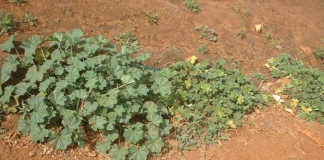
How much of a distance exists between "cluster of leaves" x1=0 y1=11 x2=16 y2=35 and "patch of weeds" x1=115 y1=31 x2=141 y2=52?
1598mm

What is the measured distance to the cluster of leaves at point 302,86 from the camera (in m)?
4.67

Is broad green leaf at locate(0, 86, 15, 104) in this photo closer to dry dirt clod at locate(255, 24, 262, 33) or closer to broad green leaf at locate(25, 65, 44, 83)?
broad green leaf at locate(25, 65, 44, 83)

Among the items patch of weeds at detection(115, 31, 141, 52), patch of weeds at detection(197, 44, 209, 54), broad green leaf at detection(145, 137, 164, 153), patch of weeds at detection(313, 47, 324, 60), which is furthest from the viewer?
patch of weeds at detection(313, 47, 324, 60)

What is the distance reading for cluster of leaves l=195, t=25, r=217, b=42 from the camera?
214 inches

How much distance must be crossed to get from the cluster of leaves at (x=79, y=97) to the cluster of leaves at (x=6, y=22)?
1.49ft

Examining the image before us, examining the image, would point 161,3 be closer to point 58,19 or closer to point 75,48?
point 58,19

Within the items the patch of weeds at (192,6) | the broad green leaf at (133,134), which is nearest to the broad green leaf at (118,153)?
the broad green leaf at (133,134)

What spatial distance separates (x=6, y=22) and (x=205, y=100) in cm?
319

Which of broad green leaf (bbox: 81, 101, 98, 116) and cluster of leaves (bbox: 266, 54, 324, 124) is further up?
broad green leaf (bbox: 81, 101, 98, 116)

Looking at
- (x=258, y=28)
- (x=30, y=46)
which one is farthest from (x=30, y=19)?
(x=258, y=28)

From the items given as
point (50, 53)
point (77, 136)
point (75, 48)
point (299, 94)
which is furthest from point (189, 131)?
point (299, 94)

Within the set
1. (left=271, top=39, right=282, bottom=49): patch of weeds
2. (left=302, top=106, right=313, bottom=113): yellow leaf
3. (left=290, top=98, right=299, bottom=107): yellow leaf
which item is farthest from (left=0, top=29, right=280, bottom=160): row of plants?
(left=271, top=39, right=282, bottom=49): patch of weeds

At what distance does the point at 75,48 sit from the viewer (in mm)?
3406

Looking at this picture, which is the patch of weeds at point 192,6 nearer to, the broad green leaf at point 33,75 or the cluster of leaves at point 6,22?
the cluster of leaves at point 6,22
